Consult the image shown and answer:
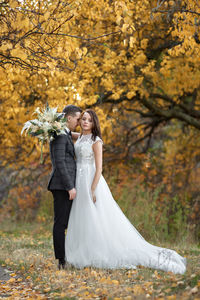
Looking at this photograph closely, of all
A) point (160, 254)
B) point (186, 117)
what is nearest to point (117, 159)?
point (186, 117)

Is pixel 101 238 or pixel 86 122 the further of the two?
pixel 86 122

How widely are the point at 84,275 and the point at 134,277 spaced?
0.53m

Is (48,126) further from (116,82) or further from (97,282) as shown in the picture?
(116,82)

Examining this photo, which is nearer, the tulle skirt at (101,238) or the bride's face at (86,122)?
the tulle skirt at (101,238)

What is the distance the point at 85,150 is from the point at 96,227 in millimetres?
903

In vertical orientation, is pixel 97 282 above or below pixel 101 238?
below

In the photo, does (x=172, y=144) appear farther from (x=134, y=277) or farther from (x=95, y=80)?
(x=134, y=277)

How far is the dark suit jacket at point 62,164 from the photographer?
4660 millimetres

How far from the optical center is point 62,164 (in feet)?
15.3

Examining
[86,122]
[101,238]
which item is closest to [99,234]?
[101,238]

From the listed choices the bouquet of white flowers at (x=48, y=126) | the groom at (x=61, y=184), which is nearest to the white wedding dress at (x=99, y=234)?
the groom at (x=61, y=184)

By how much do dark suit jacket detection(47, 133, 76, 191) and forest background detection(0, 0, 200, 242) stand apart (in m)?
0.84

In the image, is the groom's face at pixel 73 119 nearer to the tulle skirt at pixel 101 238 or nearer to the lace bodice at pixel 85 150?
the lace bodice at pixel 85 150

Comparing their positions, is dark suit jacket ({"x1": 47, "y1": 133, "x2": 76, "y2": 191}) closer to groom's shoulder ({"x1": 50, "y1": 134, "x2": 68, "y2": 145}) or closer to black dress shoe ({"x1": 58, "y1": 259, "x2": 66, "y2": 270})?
groom's shoulder ({"x1": 50, "y1": 134, "x2": 68, "y2": 145})
